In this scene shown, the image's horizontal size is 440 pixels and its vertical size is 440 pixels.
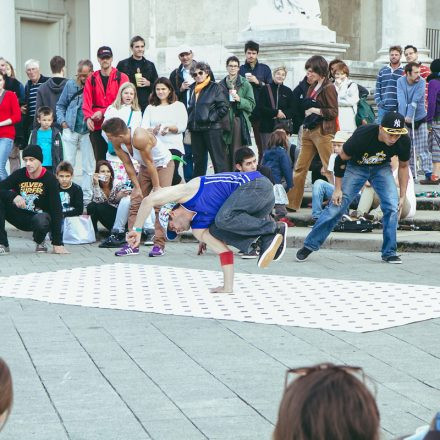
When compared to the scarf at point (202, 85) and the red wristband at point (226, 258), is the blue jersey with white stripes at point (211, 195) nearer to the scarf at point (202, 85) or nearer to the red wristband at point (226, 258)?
the red wristband at point (226, 258)

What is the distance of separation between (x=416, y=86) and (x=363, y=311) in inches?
283

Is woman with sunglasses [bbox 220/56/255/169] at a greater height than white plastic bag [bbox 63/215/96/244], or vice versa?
woman with sunglasses [bbox 220/56/255/169]

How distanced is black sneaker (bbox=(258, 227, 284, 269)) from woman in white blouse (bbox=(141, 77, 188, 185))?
3.42 metres

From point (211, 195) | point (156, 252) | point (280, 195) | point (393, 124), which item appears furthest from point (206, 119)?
point (211, 195)

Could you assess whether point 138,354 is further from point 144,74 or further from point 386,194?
point 144,74

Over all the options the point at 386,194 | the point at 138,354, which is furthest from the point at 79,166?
the point at 138,354

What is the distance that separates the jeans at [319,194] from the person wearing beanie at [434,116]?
2.58 metres

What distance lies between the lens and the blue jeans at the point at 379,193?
10945 millimetres

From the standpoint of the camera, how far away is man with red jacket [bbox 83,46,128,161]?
553 inches

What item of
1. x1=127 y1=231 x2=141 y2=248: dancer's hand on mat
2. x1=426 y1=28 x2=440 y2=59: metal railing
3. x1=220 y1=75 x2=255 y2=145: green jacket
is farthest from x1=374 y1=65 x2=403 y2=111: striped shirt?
x1=127 y1=231 x2=141 y2=248: dancer's hand on mat

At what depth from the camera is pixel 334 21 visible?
21.5 metres

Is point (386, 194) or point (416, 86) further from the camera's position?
point (416, 86)

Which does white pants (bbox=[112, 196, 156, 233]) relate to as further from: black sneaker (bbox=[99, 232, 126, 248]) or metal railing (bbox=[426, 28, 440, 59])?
metal railing (bbox=[426, 28, 440, 59])

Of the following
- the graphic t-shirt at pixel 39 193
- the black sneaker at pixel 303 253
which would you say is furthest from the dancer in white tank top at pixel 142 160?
the black sneaker at pixel 303 253
